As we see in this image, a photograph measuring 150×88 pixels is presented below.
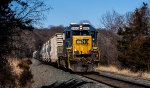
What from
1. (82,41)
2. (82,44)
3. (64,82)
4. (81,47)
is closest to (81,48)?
(81,47)

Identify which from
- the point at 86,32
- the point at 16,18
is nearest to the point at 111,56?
the point at 86,32

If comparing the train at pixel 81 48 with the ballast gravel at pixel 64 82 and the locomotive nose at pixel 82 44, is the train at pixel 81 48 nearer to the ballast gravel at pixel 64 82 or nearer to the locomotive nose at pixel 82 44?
the locomotive nose at pixel 82 44

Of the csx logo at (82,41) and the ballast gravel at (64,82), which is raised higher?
the csx logo at (82,41)

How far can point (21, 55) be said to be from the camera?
16.4m

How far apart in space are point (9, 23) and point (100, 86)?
6437 millimetres

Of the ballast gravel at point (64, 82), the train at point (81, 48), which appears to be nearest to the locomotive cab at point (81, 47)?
the train at point (81, 48)

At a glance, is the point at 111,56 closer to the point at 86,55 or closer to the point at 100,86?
the point at 86,55

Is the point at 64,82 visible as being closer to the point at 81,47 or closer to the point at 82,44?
the point at 81,47

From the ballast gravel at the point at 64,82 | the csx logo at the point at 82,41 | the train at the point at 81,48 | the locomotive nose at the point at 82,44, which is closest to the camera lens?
the ballast gravel at the point at 64,82

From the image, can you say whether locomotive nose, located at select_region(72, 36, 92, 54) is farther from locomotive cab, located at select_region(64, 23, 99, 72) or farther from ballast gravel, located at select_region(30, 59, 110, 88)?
ballast gravel, located at select_region(30, 59, 110, 88)

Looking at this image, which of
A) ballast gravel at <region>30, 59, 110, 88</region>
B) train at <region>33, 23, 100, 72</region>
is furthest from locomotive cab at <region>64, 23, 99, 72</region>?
ballast gravel at <region>30, 59, 110, 88</region>

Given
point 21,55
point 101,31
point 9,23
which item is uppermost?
point 101,31

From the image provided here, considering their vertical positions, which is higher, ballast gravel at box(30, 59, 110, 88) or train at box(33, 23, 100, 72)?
train at box(33, 23, 100, 72)

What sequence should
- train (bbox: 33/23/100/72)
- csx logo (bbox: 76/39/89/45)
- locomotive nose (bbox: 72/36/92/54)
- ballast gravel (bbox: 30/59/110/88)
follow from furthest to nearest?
csx logo (bbox: 76/39/89/45) → locomotive nose (bbox: 72/36/92/54) → train (bbox: 33/23/100/72) → ballast gravel (bbox: 30/59/110/88)
